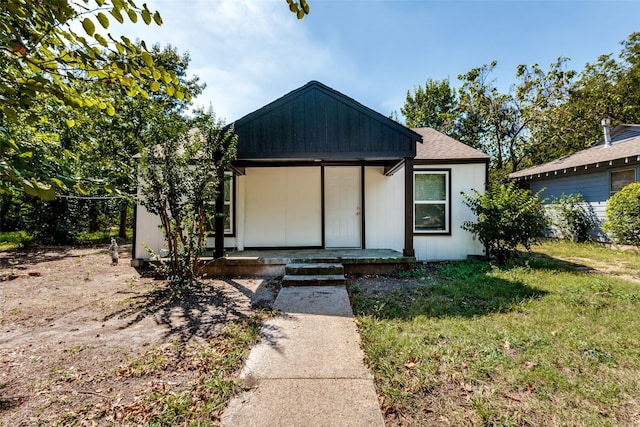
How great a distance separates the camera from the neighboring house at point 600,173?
903 cm

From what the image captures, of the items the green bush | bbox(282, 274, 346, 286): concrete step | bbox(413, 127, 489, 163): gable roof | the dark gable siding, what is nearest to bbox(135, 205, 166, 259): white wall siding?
the dark gable siding

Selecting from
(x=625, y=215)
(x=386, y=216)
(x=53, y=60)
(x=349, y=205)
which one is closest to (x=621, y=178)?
(x=625, y=215)

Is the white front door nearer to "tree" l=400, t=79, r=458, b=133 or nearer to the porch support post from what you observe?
the porch support post

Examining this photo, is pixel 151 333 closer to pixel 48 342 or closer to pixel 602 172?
pixel 48 342

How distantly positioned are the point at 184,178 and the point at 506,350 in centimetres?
539

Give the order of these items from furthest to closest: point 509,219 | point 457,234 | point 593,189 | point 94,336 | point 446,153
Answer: point 593,189 → point 446,153 → point 457,234 → point 509,219 → point 94,336

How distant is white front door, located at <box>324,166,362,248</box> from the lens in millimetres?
7531

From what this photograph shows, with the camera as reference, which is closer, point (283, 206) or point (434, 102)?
point (283, 206)

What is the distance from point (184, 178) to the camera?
16.6ft

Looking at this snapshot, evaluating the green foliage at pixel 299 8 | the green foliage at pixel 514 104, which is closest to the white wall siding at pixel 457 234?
the green foliage at pixel 299 8

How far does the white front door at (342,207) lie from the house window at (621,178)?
9.25 m

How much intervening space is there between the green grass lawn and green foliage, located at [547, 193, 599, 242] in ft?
21.0

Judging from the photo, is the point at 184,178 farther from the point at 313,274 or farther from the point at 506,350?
the point at 506,350

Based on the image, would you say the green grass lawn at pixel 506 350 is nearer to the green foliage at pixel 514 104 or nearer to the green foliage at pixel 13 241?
the green foliage at pixel 13 241
